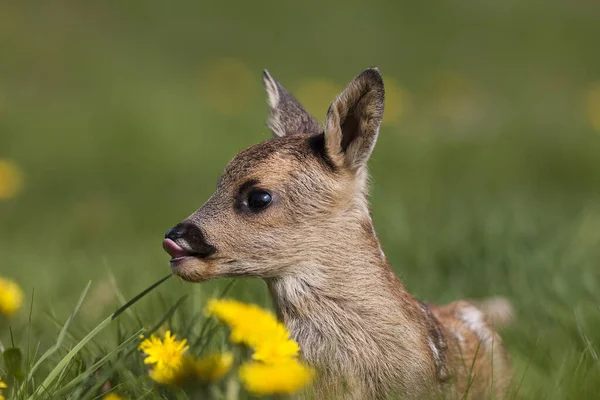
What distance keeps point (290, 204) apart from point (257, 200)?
13cm

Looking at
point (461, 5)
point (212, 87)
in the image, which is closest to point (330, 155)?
point (212, 87)

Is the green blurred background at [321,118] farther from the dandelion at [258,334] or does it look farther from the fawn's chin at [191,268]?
the dandelion at [258,334]

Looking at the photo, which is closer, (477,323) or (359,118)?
(359,118)

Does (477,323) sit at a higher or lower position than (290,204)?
lower

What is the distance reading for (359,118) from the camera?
11.5 feet

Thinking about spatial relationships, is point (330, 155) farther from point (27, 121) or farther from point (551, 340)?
point (27, 121)

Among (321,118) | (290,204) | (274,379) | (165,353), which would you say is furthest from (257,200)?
(321,118)

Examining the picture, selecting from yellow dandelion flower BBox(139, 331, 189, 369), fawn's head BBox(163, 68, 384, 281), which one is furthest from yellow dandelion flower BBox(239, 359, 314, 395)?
fawn's head BBox(163, 68, 384, 281)

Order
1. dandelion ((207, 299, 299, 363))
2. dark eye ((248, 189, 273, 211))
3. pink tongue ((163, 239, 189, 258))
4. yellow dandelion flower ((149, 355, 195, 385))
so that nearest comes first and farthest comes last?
dandelion ((207, 299, 299, 363))
yellow dandelion flower ((149, 355, 195, 385))
pink tongue ((163, 239, 189, 258))
dark eye ((248, 189, 273, 211))

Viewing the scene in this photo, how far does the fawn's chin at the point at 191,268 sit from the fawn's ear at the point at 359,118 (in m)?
0.64

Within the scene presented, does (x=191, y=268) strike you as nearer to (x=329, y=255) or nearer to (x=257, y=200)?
(x=257, y=200)

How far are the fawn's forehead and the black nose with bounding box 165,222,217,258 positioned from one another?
0.27 m

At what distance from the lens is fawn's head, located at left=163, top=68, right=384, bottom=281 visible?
10.6 ft

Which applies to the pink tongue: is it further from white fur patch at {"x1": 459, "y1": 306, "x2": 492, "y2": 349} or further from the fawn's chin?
white fur patch at {"x1": 459, "y1": 306, "x2": 492, "y2": 349}
